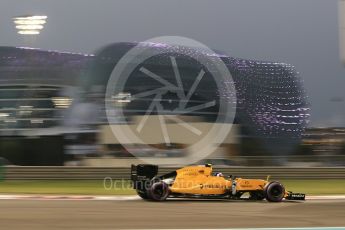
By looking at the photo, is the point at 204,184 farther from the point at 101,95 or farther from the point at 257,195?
the point at 101,95

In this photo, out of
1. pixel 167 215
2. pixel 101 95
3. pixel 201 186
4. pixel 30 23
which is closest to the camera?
pixel 167 215

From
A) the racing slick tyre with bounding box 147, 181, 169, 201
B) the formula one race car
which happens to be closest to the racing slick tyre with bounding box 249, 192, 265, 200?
the formula one race car

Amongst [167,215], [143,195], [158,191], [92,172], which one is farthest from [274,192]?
[92,172]

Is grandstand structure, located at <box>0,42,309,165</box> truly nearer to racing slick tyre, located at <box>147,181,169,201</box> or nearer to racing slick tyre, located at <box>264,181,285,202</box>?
racing slick tyre, located at <box>147,181,169,201</box>

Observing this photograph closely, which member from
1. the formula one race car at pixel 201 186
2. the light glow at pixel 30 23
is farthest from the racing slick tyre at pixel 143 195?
the light glow at pixel 30 23

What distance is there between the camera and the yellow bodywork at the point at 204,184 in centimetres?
1457

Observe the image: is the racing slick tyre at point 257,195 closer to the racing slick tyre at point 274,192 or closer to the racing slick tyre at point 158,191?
the racing slick tyre at point 274,192

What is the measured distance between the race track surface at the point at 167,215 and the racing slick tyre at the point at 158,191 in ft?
1.03

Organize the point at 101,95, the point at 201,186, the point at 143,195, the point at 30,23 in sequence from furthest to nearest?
the point at 101,95 → the point at 30,23 → the point at 143,195 → the point at 201,186

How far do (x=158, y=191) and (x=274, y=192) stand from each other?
2.73 m

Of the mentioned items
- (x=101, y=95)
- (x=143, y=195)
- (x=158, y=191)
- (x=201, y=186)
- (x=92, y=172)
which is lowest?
(x=92, y=172)

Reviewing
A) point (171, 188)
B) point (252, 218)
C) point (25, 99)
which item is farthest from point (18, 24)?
point (25, 99)

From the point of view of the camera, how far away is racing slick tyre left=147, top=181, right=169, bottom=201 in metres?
14.3

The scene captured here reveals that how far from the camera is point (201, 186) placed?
14.6 m
